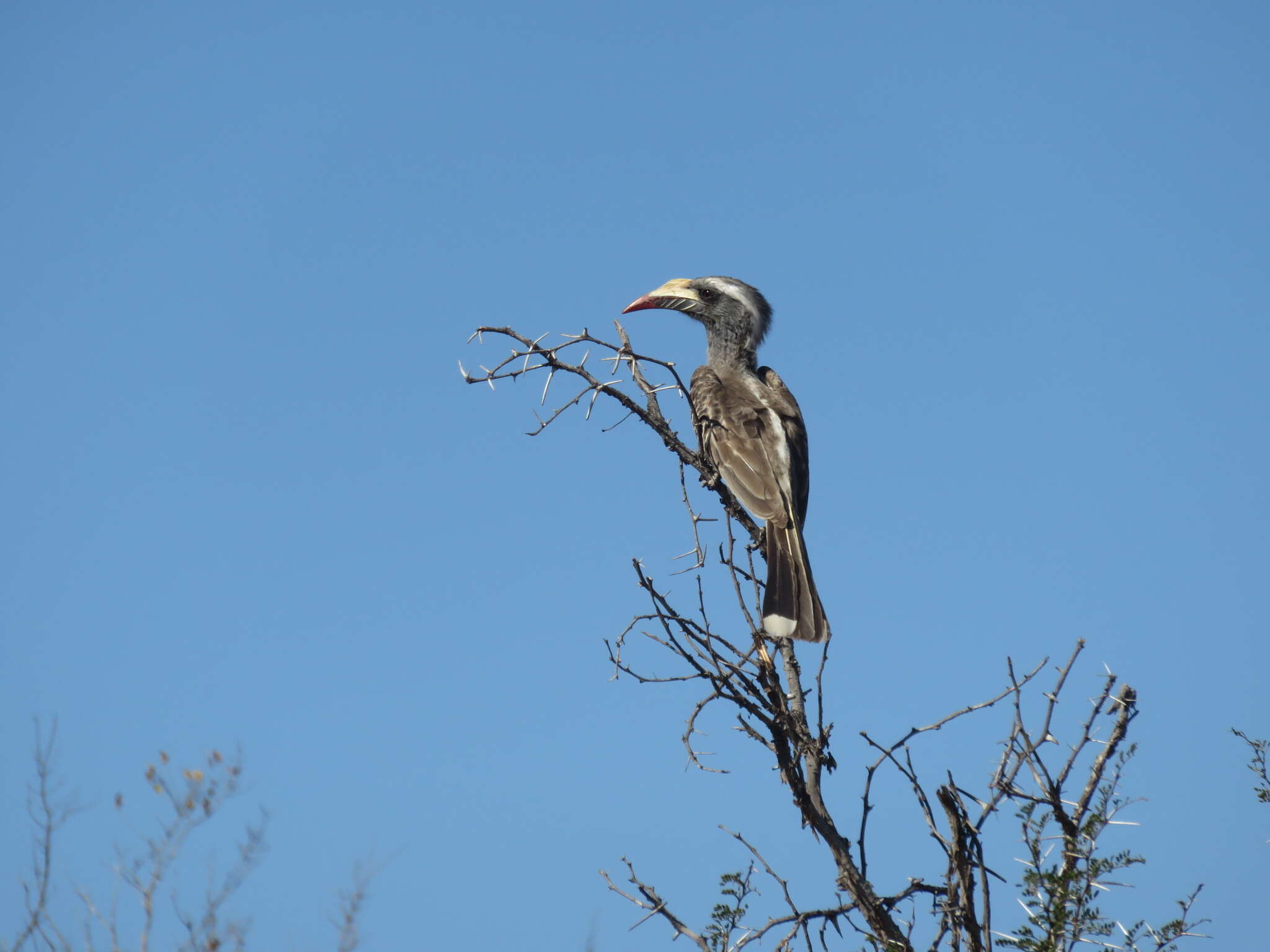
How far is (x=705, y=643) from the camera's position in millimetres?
3264

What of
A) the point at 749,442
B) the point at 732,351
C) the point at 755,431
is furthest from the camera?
the point at 732,351

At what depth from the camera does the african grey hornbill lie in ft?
15.0

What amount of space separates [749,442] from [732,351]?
1.34 m

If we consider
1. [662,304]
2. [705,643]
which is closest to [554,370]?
[705,643]

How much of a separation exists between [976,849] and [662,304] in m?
4.80

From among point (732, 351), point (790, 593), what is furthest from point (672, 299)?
point (790, 593)

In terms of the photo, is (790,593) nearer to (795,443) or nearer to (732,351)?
(795,443)

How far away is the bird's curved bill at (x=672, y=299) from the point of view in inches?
273

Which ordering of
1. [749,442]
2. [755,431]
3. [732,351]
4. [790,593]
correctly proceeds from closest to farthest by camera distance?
1. [790,593]
2. [749,442]
3. [755,431]
4. [732,351]

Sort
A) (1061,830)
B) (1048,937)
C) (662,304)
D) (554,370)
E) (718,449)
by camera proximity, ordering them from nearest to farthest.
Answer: (1048,937), (1061,830), (554,370), (718,449), (662,304)

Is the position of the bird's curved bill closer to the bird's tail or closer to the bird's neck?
the bird's neck

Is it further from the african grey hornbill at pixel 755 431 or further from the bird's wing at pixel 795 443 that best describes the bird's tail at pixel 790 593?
the bird's wing at pixel 795 443

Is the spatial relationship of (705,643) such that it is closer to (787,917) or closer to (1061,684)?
(787,917)

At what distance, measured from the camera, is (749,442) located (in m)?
5.59
